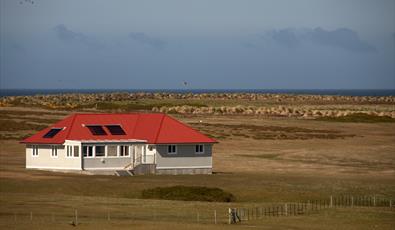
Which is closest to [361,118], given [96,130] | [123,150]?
Answer: [96,130]

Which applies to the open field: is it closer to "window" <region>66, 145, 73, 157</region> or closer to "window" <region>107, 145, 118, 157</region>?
"window" <region>66, 145, 73, 157</region>

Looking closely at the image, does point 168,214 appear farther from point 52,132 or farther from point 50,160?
point 52,132

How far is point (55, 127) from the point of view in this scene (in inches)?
3041

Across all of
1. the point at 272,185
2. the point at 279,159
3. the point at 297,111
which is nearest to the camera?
the point at 272,185

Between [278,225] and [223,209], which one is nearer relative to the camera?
[278,225]

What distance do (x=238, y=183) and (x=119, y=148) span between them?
10.1 m

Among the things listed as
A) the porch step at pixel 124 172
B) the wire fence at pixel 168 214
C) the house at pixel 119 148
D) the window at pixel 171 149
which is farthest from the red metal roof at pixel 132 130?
the wire fence at pixel 168 214

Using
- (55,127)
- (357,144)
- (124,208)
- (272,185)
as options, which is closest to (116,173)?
(55,127)

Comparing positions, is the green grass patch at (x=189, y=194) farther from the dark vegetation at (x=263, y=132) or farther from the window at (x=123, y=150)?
the dark vegetation at (x=263, y=132)

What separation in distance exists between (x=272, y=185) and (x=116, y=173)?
11.9 meters

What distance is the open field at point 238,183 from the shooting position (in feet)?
170

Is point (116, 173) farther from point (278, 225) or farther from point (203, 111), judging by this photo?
point (203, 111)

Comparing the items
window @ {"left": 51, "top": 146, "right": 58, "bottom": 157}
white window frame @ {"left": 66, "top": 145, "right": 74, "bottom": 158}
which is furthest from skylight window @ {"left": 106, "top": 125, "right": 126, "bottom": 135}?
window @ {"left": 51, "top": 146, "right": 58, "bottom": 157}

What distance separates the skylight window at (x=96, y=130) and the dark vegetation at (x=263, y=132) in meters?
29.2
